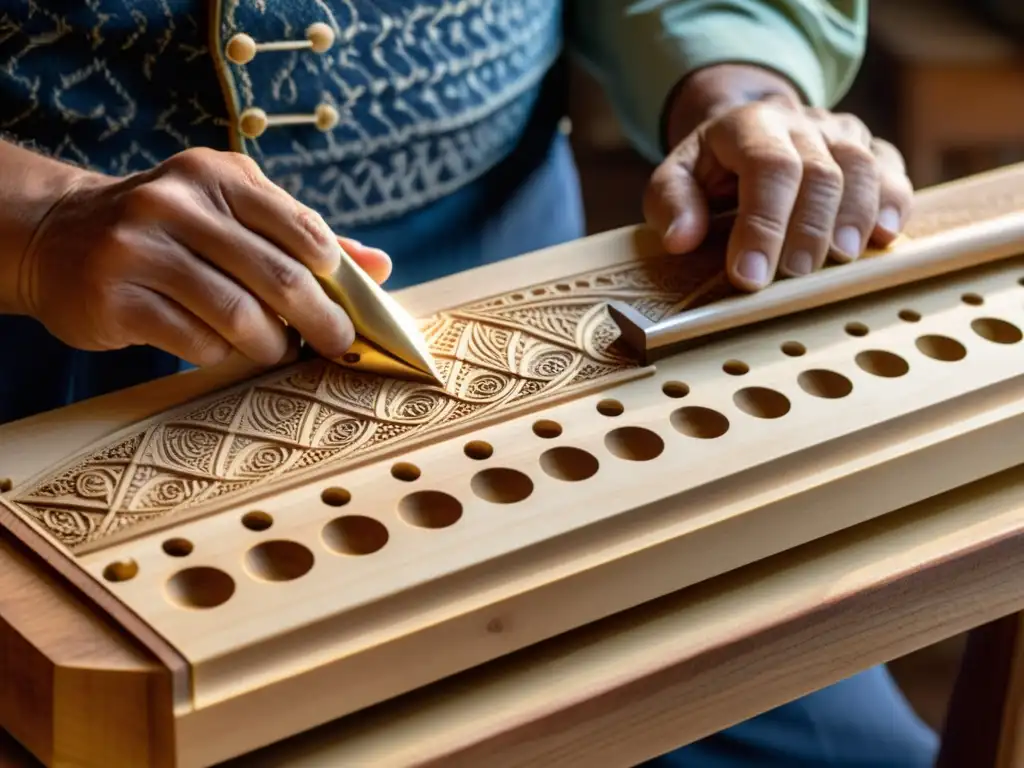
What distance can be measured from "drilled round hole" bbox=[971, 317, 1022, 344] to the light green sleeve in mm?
349

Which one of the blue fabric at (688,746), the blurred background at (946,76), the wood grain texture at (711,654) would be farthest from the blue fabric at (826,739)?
the blurred background at (946,76)

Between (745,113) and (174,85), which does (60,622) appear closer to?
(174,85)

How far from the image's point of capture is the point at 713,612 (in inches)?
22.2

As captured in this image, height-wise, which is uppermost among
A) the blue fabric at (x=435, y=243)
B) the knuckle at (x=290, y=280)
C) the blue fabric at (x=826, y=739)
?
the knuckle at (x=290, y=280)

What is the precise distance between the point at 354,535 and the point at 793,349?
27 centimetres

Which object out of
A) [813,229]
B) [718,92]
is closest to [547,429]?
[813,229]

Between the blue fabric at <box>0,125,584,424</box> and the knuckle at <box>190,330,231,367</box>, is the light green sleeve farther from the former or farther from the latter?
the knuckle at <box>190,330,231,367</box>

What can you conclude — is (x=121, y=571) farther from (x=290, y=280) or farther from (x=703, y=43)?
(x=703, y=43)

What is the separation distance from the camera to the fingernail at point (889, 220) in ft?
2.53

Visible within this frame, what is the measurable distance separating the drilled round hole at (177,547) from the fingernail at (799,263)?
1.26 ft

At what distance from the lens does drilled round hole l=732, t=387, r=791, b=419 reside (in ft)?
2.06

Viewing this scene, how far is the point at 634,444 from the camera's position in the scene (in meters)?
0.61

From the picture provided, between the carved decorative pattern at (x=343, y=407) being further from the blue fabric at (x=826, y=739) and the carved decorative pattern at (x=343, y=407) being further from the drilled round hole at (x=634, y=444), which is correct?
the blue fabric at (x=826, y=739)

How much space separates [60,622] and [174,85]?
422 mm
